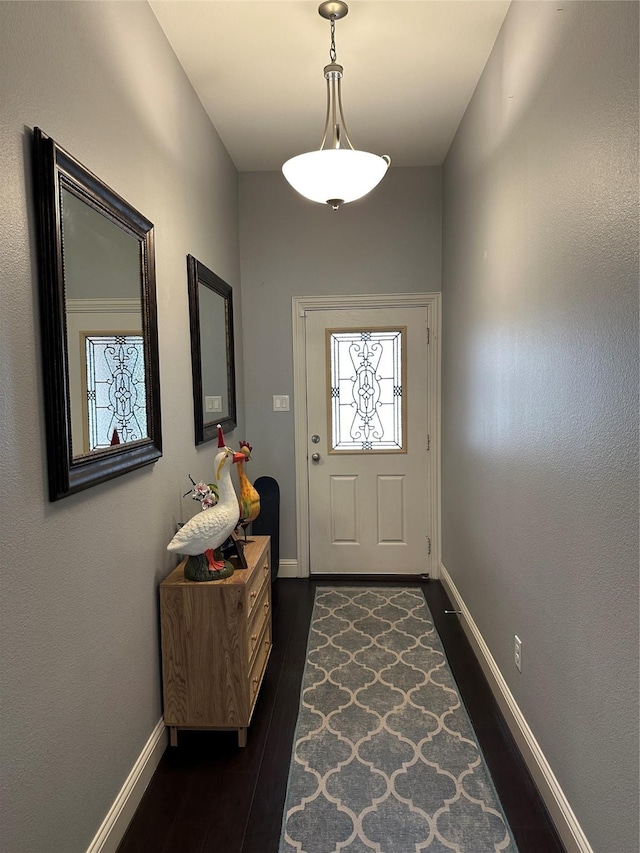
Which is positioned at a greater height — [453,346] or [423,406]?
[453,346]

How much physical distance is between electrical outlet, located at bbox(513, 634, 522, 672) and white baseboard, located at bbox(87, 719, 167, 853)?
53.8 inches

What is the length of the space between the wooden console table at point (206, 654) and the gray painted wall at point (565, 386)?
1.05m

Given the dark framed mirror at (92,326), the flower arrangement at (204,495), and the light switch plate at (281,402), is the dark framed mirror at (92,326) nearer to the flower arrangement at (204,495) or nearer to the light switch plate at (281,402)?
the flower arrangement at (204,495)

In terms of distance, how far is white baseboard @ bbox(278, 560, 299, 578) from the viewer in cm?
399

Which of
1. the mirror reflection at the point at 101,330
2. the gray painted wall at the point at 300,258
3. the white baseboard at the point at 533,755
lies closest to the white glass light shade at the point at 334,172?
the mirror reflection at the point at 101,330

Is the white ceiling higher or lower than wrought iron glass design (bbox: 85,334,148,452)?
higher

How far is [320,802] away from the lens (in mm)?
1822

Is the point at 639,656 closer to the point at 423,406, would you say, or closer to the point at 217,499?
the point at 217,499

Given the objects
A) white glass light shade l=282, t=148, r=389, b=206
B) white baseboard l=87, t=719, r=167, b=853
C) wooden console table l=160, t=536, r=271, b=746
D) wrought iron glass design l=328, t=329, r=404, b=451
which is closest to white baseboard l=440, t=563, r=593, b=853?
wooden console table l=160, t=536, r=271, b=746

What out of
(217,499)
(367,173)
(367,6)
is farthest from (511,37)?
(217,499)

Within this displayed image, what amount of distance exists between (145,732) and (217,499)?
2.84 ft

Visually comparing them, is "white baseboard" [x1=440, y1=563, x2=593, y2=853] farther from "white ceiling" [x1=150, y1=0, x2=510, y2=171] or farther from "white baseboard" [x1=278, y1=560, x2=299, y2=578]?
"white ceiling" [x1=150, y1=0, x2=510, y2=171]

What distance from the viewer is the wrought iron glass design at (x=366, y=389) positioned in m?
3.83

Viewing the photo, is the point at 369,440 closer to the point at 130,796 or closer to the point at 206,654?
the point at 206,654
